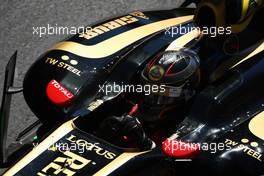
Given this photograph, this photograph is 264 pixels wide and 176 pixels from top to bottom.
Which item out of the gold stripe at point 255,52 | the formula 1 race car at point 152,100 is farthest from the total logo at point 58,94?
the gold stripe at point 255,52

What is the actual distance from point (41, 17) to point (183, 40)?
223cm

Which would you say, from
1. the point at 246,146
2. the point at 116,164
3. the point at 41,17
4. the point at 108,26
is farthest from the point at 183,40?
the point at 41,17

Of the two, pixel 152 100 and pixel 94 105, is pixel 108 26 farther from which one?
pixel 152 100

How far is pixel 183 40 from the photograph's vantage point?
4547 mm

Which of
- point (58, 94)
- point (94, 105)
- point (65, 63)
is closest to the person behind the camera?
point (94, 105)

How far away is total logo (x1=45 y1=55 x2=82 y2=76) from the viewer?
4480mm

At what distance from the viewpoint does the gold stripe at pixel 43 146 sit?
150 inches

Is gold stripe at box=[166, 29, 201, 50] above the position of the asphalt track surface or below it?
above

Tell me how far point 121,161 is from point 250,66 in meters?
1.11

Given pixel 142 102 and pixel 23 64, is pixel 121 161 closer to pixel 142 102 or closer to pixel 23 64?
pixel 142 102

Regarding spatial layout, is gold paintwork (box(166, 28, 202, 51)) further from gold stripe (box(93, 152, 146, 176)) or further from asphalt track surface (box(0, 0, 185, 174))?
asphalt track surface (box(0, 0, 185, 174))

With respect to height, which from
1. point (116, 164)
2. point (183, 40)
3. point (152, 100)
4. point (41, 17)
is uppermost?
point (183, 40)

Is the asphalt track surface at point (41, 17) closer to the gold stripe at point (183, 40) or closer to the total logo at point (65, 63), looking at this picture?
the total logo at point (65, 63)

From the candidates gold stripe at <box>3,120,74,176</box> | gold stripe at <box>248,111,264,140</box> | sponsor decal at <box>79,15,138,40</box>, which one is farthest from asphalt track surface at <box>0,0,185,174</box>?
gold stripe at <box>248,111,264,140</box>
